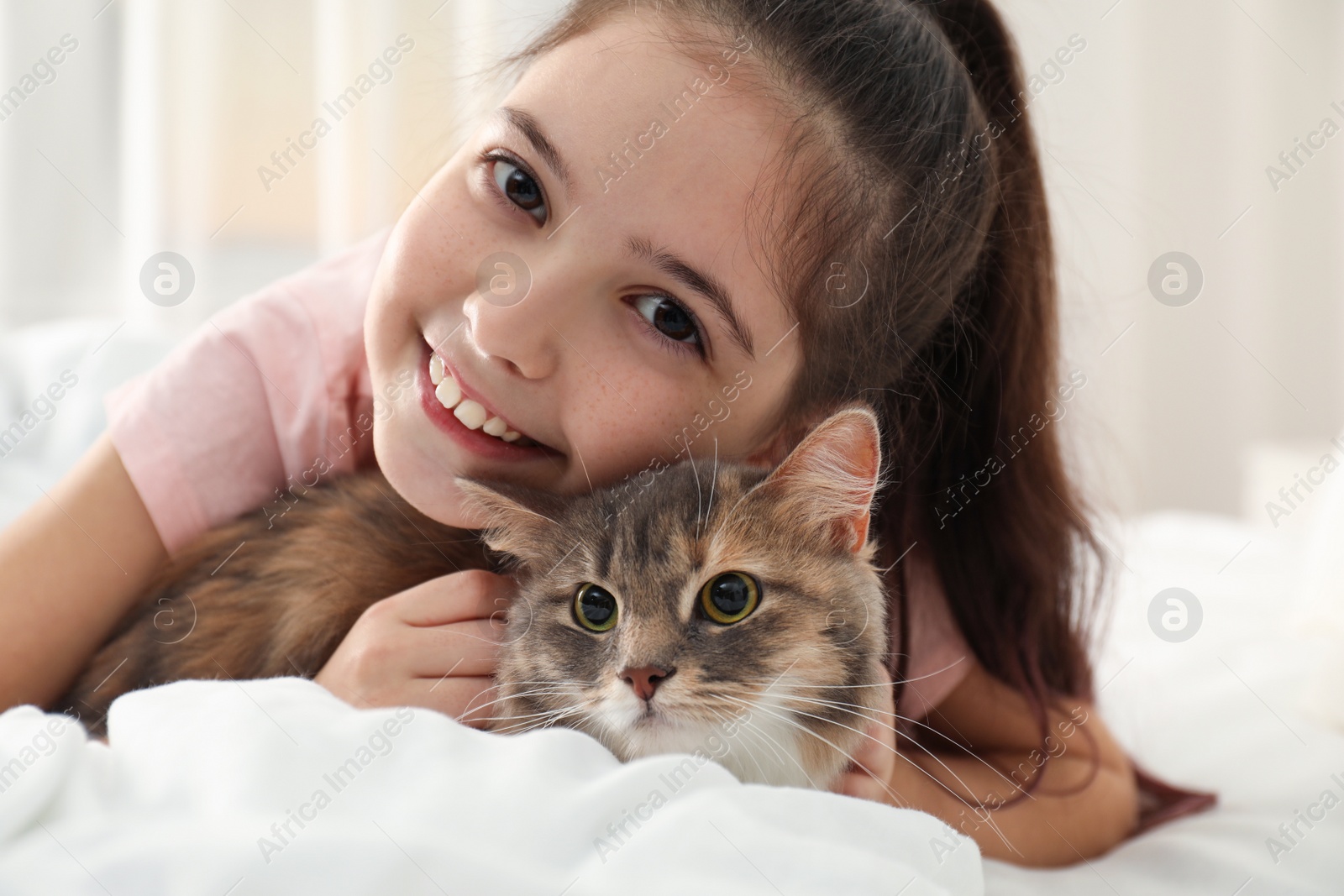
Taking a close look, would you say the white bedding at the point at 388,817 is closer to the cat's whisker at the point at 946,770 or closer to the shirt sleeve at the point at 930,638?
the cat's whisker at the point at 946,770

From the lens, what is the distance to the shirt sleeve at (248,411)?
1378 millimetres

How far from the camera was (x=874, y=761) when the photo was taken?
1.08 m

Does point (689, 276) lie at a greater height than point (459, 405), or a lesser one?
greater

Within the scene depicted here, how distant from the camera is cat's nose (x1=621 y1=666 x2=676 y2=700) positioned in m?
0.95

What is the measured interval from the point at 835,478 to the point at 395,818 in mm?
547

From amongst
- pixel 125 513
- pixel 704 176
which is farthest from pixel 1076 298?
pixel 125 513

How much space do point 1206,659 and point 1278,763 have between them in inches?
17.6

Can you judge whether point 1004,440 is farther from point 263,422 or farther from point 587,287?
point 263,422

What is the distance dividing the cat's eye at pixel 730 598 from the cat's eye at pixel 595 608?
4.1 inches

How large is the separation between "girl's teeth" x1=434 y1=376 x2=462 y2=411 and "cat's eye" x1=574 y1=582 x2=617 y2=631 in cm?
26

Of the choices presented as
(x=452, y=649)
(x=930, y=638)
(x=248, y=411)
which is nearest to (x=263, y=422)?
(x=248, y=411)

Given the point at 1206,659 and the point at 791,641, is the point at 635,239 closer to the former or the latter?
the point at 791,641

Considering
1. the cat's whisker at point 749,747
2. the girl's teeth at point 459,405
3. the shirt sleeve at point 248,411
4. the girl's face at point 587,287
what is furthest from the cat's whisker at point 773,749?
the shirt sleeve at point 248,411

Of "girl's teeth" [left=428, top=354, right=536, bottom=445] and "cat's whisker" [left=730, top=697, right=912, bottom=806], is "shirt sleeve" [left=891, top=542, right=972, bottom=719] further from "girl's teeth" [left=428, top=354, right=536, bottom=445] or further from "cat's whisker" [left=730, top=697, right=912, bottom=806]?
"girl's teeth" [left=428, top=354, right=536, bottom=445]
